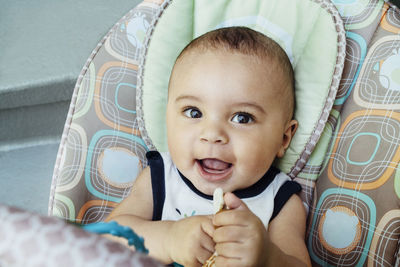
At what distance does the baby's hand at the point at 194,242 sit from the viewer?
69 cm

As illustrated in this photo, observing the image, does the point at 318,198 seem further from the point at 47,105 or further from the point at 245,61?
the point at 47,105

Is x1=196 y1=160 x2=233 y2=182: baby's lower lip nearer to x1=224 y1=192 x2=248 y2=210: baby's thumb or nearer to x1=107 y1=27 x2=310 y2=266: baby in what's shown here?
x1=107 y1=27 x2=310 y2=266: baby

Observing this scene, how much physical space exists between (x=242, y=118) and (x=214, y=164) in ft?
0.35

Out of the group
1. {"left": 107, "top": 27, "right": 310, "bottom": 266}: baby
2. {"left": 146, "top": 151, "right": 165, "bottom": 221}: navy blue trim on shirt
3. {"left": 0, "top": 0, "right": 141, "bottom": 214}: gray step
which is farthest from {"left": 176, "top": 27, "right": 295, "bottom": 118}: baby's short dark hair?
{"left": 0, "top": 0, "right": 141, "bottom": 214}: gray step

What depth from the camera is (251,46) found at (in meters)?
0.85

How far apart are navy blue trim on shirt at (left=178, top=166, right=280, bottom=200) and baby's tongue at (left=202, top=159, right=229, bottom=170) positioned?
0.28 ft

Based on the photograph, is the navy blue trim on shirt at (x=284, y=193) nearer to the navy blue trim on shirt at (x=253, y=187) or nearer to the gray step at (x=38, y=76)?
the navy blue trim on shirt at (x=253, y=187)

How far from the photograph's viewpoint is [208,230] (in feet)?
2.23

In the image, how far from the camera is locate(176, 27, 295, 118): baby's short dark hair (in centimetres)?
85

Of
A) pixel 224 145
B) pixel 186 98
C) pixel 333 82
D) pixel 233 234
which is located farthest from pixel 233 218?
pixel 333 82

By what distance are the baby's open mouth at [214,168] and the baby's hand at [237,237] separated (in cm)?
19

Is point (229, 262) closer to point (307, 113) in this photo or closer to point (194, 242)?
point (194, 242)

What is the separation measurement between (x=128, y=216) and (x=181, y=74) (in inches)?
12.4

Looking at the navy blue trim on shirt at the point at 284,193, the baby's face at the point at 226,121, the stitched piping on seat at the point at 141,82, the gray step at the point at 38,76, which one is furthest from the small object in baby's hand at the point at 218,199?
the gray step at the point at 38,76
